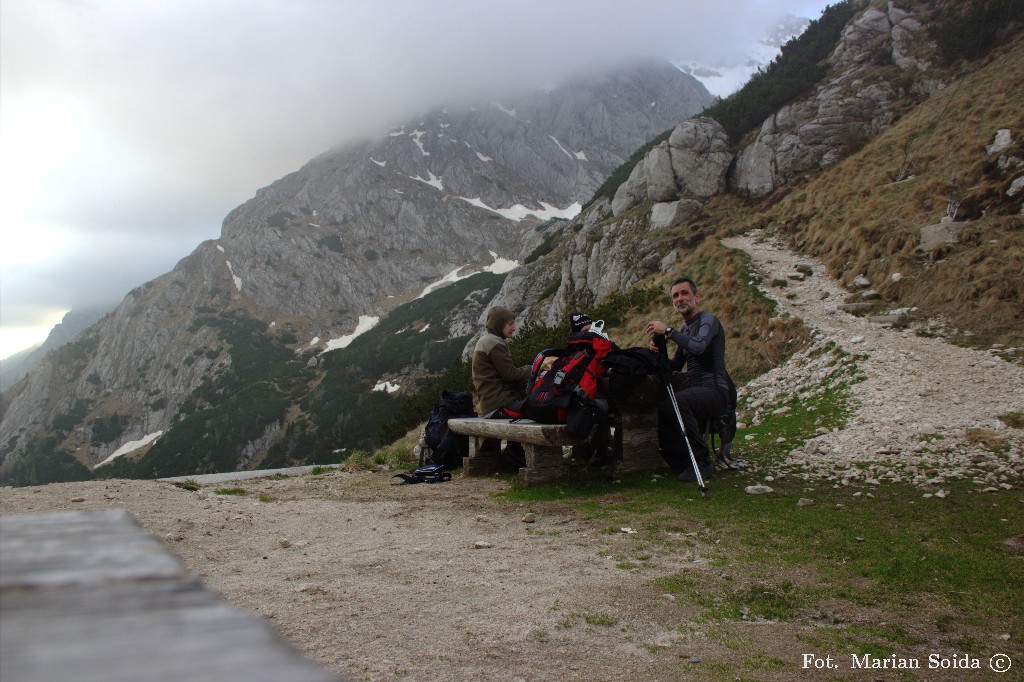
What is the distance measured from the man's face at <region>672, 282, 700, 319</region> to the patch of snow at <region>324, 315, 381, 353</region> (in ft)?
368

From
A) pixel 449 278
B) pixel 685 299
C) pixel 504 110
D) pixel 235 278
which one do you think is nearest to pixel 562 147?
pixel 504 110

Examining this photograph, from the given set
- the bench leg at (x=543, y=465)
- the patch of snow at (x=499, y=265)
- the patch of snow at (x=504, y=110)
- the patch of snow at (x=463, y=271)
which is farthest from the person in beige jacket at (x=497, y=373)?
the patch of snow at (x=504, y=110)

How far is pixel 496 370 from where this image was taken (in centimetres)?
807

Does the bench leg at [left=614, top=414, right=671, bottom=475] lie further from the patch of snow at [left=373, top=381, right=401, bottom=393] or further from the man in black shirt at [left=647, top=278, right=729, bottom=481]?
the patch of snow at [left=373, top=381, right=401, bottom=393]

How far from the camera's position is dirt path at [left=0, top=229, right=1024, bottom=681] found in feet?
9.06

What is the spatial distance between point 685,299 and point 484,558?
4.05m

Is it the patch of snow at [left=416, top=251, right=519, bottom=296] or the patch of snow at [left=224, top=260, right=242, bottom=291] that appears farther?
the patch of snow at [left=416, top=251, right=519, bottom=296]

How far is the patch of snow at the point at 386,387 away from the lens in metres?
82.0

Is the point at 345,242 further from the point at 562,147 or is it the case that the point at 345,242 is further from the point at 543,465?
the point at 543,465

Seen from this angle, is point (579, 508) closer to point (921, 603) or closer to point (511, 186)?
point (921, 603)

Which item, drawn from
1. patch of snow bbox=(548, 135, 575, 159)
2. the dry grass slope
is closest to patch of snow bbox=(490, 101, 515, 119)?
patch of snow bbox=(548, 135, 575, 159)

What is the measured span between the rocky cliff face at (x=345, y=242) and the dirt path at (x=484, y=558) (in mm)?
85655

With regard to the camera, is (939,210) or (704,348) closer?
(704,348)

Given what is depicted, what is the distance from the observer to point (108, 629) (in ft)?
2.01
